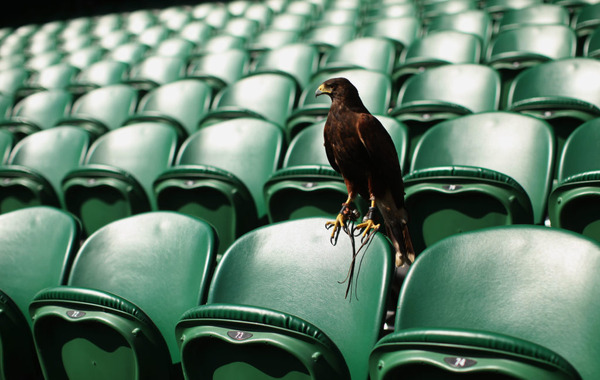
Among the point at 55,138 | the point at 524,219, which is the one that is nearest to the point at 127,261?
the point at 524,219

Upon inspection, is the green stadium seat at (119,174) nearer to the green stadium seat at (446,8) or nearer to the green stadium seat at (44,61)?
the green stadium seat at (446,8)

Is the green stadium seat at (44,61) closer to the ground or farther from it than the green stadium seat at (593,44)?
closer to the ground

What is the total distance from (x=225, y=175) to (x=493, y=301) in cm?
99

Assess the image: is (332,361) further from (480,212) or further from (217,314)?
(480,212)

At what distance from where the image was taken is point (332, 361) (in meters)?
1.03

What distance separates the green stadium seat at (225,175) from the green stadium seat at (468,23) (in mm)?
2285

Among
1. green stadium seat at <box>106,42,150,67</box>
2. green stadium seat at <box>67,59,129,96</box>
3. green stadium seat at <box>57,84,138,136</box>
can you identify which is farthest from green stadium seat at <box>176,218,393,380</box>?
green stadium seat at <box>106,42,150,67</box>

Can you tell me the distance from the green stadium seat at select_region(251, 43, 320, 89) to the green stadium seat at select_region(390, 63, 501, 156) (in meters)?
1.09

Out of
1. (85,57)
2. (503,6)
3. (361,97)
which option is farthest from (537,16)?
(85,57)

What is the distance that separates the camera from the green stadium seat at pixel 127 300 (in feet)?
4.04

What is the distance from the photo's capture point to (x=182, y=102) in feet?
11.1

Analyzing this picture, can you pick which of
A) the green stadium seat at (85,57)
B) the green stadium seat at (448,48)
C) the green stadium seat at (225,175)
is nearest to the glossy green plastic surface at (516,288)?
the green stadium seat at (225,175)

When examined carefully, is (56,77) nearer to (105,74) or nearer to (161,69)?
(105,74)

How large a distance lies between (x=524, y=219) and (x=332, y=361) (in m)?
0.75
